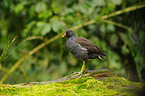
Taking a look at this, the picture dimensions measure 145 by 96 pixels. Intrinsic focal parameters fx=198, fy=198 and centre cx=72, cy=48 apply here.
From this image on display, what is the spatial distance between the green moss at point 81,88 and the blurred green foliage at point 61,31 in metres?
0.69

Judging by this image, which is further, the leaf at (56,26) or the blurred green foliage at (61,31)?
the blurred green foliage at (61,31)

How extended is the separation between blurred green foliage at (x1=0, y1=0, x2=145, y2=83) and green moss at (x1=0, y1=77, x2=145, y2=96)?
685 mm

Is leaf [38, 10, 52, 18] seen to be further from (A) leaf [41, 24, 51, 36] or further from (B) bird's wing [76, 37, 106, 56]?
(B) bird's wing [76, 37, 106, 56]

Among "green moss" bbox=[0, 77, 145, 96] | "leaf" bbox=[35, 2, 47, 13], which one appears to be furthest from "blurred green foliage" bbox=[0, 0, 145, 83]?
"green moss" bbox=[0, 77, 145, 96]

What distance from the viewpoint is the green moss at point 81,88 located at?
1415 millimetres

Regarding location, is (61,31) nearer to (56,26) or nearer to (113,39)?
(56,26)

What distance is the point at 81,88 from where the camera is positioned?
4.92 ft

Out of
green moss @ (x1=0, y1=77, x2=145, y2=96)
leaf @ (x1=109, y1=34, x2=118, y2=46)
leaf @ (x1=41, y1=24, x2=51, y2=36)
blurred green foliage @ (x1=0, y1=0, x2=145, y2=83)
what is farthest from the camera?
leaf @ (x1=109, y1=34, x2=118, y2=46)

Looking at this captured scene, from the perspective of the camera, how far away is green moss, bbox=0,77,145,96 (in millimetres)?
1415

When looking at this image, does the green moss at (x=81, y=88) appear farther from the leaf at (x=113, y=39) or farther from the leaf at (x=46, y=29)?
the leaf at (x=113, y=39)

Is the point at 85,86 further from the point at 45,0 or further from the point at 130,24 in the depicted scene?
the point at 130,24

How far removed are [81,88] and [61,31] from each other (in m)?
1.15

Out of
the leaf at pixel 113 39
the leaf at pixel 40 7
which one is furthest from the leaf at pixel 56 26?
the leaf at pixel 113 39

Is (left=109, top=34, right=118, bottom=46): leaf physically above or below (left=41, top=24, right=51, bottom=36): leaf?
below
